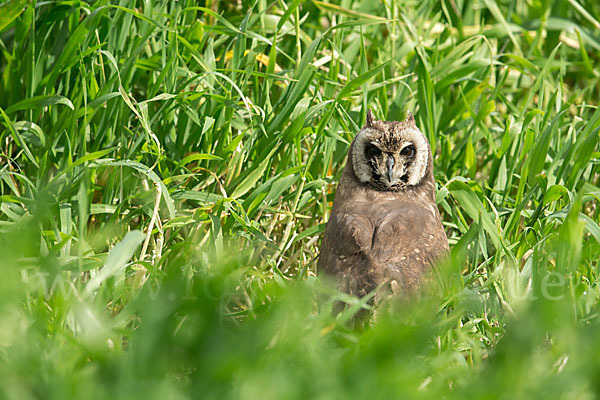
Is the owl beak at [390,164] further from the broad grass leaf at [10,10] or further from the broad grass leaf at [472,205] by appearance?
the broad grass leaf at [10,10]

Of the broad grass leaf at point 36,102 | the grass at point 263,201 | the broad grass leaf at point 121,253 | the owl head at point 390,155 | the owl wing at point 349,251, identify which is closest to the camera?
the grass at point 263,201

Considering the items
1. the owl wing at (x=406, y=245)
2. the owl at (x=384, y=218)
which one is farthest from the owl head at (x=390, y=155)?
the owl wing at (x=406, y=245)

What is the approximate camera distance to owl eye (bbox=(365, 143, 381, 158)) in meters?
3.05

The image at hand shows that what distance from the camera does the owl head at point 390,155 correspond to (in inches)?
119

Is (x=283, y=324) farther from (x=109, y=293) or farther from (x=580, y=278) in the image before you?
(x=580, y=278)

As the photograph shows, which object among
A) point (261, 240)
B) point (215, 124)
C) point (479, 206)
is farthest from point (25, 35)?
point (479, 206)

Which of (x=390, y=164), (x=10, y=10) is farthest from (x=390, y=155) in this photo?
(x=10, y=10)

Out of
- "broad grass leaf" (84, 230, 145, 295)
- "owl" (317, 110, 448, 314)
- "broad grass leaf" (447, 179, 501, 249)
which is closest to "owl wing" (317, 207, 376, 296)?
"owl" (317, 110, 448, 314)

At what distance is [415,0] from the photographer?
4598mm

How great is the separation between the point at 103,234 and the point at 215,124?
2.52 feet

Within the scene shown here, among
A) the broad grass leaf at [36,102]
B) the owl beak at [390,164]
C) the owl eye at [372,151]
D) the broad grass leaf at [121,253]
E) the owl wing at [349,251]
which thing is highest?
the owl eye at [372,151]

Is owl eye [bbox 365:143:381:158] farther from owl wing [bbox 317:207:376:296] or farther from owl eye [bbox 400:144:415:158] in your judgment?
owl wing [bbox 317:207:376:296]

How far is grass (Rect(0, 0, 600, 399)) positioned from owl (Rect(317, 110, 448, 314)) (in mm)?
135

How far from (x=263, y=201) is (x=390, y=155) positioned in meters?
0.66
